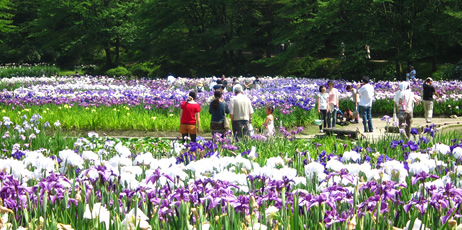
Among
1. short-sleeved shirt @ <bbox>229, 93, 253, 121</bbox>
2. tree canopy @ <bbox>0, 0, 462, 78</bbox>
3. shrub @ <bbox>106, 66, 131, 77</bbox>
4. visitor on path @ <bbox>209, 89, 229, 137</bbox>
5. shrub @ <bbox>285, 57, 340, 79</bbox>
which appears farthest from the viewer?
shrub @ <bbox>106, 66, 131, 77</bbox>

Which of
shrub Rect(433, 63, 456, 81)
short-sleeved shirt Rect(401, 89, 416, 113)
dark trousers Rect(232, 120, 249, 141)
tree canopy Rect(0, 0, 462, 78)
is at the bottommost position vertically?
dark trousers Rect(232, 120, 249, 141)

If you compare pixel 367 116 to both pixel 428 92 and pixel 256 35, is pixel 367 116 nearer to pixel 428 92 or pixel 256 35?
pixel 428 92

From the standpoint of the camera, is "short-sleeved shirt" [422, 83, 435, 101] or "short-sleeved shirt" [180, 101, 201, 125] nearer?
"short-sleeved shirt" [180, 101, 201, 125]

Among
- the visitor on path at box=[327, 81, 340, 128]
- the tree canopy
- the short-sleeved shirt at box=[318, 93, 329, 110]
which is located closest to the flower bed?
the short-sleeved shirt at box=[318, 93, 329, 110]

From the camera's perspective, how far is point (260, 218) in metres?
3.33

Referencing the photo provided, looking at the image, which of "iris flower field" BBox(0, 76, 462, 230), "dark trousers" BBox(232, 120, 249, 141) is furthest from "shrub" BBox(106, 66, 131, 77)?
"iris flower field" BBox(0, 76, 462, 230)

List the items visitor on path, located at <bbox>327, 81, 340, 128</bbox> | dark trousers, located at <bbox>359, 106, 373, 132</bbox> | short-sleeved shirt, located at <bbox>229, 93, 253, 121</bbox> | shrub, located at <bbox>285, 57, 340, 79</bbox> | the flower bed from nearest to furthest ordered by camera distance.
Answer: the flower bed < short-sleeved shirt, located at <bbox>229, 93, 253, 121</bbox> < dark trousers, located at <bbox>359, 106, 373, 132</bbox> < visitor on path, located at <bbox>327, 81, 340, 128</bbox> < shrub, located at <bbox>285, 57, 340, 79</bbox>

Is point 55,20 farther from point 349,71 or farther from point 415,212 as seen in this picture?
point 415,212

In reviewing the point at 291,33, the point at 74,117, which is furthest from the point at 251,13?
the point at 74,117

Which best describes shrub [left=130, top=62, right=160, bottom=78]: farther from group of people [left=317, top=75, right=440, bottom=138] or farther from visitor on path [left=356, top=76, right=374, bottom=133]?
visitor on path [left=356, top=76, right=374, bottom=133]

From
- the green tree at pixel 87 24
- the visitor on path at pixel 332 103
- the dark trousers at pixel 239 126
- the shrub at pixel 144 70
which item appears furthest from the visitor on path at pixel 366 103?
the green tree at pixel 87 24

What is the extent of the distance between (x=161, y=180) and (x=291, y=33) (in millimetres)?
29890

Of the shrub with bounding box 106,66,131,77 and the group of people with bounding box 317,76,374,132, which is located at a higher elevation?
the shrub with bounding box 106,66,131,77

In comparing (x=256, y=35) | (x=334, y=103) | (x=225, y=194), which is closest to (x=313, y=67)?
(x=256, y=35)
